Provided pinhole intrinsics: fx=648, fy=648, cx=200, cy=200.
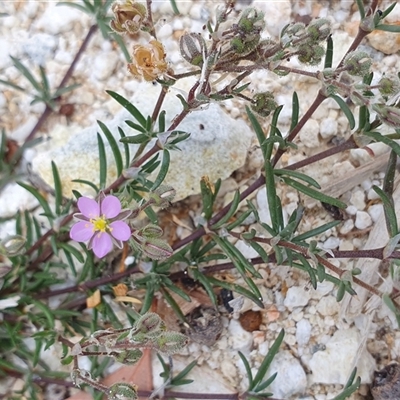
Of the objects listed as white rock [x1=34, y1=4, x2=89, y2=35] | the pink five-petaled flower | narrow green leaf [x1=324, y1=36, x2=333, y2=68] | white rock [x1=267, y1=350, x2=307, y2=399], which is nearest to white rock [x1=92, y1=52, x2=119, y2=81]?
white rock [x1=34, y1=4, x2=89, y2=35]

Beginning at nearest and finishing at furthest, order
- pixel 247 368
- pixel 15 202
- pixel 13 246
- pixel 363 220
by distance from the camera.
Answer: pixel 13 246, pixel 247 368, pixel 363 220, pixel 15 202

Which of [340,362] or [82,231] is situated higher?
[82,231]

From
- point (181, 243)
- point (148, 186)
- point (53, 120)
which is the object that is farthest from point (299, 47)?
point (53, 120)

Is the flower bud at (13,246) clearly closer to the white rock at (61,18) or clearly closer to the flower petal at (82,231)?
the flower petal at (82,231)

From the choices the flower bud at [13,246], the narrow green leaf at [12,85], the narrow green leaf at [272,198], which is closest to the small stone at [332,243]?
the narrow green leaf at [272,198]

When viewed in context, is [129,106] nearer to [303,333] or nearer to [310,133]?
[310,133]

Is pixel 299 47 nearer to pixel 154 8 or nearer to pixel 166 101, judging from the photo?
pixel 166 101

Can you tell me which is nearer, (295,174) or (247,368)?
(295,174)

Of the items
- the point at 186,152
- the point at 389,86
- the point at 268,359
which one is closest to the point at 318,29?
the point at 389,86
